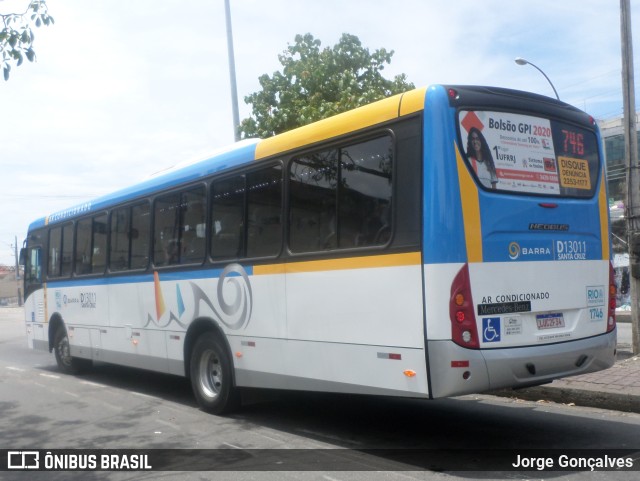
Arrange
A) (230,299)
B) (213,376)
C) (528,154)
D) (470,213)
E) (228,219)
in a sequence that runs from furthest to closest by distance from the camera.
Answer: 1. (213,376)
2. (228,219)
3. (230,299)
4. (528,154)
5. (470,213)

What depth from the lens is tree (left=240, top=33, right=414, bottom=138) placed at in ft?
55.6

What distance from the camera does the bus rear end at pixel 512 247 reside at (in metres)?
6.18

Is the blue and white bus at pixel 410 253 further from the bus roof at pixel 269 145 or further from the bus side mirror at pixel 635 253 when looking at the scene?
the bus side mirror at pixel 635 253

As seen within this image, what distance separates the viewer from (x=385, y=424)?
8469mm

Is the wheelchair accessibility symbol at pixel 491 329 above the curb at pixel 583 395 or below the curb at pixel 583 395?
above

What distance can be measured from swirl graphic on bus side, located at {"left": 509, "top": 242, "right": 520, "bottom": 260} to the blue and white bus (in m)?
0.01

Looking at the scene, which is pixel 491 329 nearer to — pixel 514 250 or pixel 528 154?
pixel 514 250

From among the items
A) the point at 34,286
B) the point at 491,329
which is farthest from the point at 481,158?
the point at 34,286

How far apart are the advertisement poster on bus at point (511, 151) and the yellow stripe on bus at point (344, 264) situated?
970 millimetres

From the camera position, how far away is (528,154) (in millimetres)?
6910

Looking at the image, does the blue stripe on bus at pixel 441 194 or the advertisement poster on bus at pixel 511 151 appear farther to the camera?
the advertisement poster on bus at pixel 511 151

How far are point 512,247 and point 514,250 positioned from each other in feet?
0.13

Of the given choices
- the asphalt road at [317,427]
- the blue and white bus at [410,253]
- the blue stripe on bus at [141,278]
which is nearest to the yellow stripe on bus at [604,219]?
the blue and white bus at [410,253]

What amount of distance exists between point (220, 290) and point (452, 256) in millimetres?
3737
